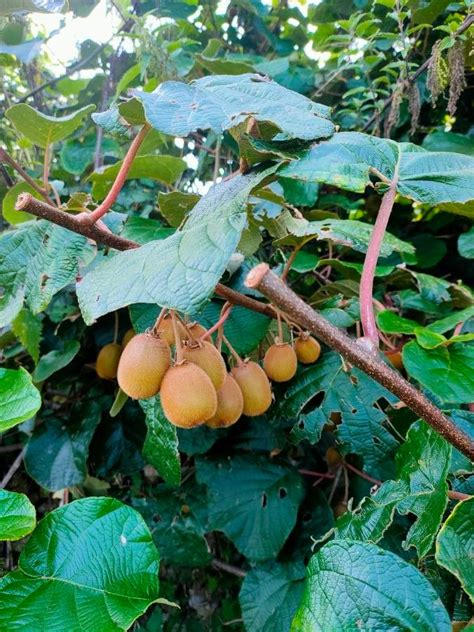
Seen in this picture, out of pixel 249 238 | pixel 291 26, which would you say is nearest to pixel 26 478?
pixel 249 238

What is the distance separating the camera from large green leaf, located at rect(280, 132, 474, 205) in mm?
625

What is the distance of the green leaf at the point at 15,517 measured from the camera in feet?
2.01

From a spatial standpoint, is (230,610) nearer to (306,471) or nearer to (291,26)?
(306,471)

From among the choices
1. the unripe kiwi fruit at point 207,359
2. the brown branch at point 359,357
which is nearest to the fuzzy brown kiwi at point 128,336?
the unripe kiwi fruit at point 207,359

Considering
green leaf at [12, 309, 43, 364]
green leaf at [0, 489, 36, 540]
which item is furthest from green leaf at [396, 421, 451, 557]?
green leaf at [12, 309, 43, 364]

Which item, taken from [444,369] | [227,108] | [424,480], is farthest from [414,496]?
[227,108]

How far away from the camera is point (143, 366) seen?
0.68m

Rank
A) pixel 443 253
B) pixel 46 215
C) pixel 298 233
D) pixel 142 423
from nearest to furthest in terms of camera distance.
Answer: pixel 46 215 < pixel 298 233 < pixel 142 423 < pixel 443 253

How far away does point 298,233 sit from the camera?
0.78m

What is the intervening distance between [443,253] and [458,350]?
72cm

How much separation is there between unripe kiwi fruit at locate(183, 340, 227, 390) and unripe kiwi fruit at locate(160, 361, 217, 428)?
3cm

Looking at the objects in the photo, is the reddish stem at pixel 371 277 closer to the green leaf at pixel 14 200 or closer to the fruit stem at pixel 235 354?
the fruit stem at pixel 235 354

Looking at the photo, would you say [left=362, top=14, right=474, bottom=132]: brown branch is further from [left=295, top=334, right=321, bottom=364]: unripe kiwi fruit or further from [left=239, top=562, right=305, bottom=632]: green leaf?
[left=239, top=562, right=305, bottom=632]: green leaf

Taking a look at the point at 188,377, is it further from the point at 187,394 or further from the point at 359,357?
the point at 359,357
